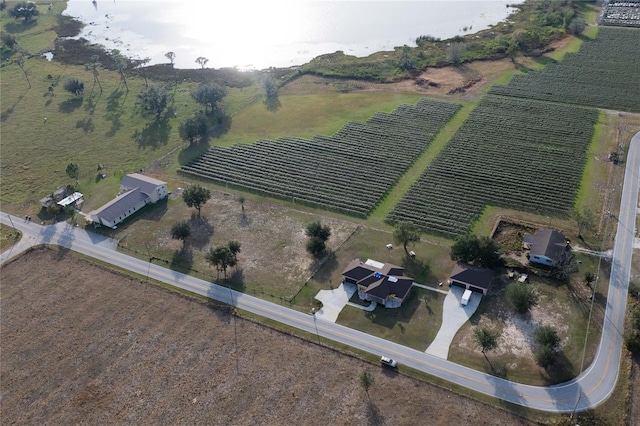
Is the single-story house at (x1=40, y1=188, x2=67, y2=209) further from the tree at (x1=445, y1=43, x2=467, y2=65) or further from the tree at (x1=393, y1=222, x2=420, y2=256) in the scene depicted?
the tree at (x1=445, y1=43, x2=467, y2=65)

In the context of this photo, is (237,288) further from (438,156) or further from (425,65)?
(425,65)

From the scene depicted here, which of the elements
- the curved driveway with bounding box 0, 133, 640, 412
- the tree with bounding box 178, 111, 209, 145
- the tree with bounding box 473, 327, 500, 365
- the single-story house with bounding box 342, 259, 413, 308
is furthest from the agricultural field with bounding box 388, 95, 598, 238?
the tree with bounding box 178, 111, 209, 145

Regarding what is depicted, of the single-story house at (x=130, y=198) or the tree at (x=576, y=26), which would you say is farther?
the tree at (x=576, y=26)

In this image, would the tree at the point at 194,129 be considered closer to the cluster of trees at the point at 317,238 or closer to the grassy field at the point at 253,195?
the grassy field at the point at 253,195

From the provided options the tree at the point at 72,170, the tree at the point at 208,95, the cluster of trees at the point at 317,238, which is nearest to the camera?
the cluster of trees at the point at 317,238

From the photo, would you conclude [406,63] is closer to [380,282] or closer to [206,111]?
[206,111]

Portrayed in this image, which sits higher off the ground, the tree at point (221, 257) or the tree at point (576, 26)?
the tree at point (576, 26)

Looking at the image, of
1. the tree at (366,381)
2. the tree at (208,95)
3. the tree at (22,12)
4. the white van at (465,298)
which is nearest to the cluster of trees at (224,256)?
the tree at (366,381)
